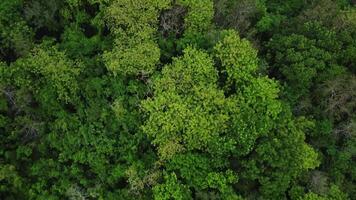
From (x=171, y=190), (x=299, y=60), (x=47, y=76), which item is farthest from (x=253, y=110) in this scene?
(x=47, y=76)

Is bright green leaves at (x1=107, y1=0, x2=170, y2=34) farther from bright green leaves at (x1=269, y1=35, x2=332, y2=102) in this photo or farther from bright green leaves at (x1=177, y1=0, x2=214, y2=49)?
bright green leaves at (x1=269, y1=35, x2=332, y2=102)

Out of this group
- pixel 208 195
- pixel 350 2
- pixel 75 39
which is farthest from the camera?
pixel 350 2

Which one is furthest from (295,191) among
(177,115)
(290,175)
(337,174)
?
(177,115)

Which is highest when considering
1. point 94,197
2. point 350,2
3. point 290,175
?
point 350,2

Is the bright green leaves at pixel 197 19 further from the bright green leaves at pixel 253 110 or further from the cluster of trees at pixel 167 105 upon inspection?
the bright green leaves at pixel 253 110

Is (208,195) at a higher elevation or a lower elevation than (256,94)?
lower

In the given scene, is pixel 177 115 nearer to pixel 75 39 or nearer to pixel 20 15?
pixel 75 39
